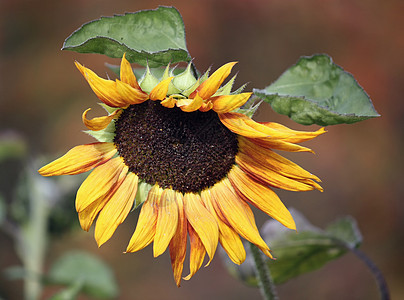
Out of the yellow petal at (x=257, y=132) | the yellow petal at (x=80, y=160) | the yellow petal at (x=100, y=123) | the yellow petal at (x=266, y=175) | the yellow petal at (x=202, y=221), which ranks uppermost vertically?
the yellow petal at (x=100, y=123)

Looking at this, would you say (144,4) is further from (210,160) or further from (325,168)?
(210,160)

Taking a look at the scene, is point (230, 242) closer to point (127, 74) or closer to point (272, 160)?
point (272, 160)

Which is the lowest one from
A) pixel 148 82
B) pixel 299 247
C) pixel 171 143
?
pixel 299 247

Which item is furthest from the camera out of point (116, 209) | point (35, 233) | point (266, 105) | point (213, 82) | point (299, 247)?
point (266, 105)

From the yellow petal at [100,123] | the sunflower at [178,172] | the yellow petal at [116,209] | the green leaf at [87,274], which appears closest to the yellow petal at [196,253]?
the sunflower at [178,172]

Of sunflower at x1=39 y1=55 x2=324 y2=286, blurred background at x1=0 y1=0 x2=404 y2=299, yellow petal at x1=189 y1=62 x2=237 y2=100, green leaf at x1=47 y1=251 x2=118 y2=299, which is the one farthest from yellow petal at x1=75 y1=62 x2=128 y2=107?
blurred background at x1=0 y1=0 x2=404 y2=299

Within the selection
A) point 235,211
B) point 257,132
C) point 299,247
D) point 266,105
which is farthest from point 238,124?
point 266,105

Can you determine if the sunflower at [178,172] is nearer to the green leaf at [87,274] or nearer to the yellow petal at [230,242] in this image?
the yellow petal at [230,242]
